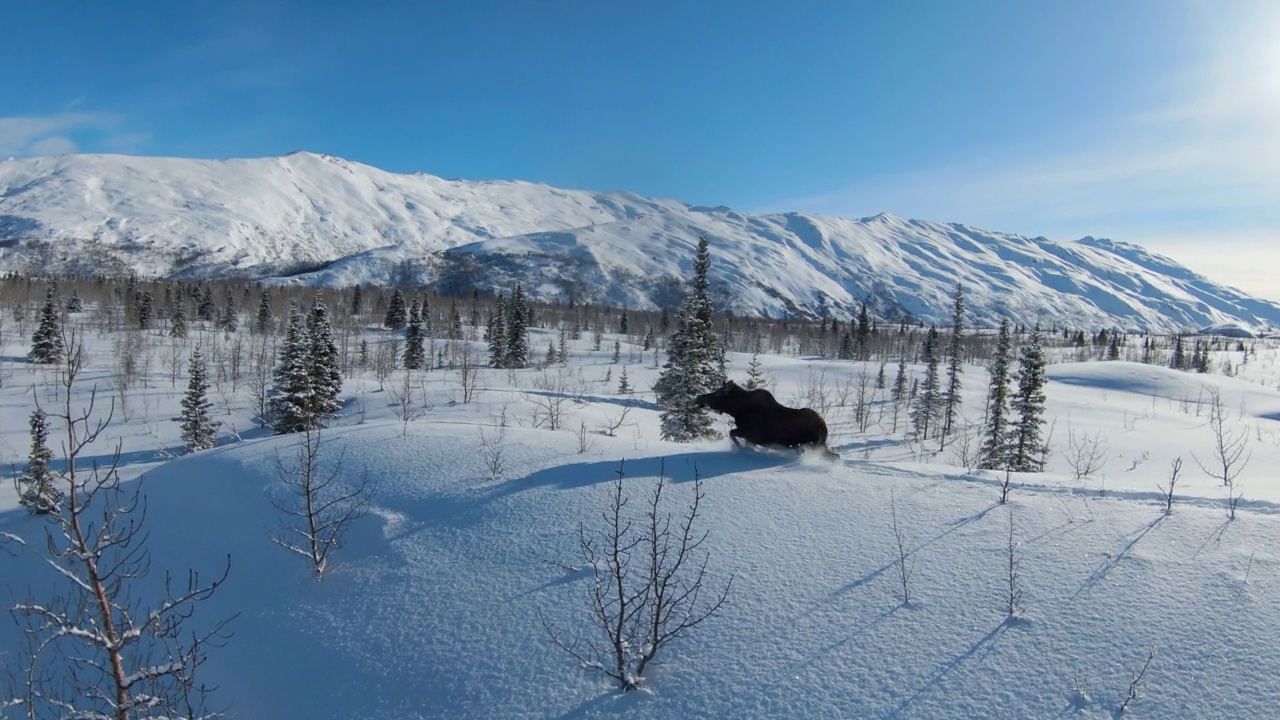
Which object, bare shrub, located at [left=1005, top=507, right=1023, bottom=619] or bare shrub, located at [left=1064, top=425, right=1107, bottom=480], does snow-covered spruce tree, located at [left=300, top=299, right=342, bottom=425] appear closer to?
bare shrub, located at [left=1005, top=507, right=1023, bottom=619]

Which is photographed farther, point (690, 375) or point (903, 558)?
point (690, 375)

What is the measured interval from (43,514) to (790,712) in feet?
36.6

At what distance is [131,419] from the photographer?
31984 millimetres

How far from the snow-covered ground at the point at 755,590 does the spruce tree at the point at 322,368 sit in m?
17.6

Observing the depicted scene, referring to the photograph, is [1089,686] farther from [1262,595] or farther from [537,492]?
[537,492]

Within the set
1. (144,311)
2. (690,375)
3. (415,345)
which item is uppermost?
(144,311)

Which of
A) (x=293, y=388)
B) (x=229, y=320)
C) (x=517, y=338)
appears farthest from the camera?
(x=229, y=320)

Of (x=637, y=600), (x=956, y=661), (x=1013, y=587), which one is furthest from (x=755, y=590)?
(x=1013, y=587)

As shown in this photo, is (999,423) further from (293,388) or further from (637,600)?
(293,388)

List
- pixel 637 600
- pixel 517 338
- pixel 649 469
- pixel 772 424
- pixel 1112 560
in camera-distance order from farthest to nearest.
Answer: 1. pixel 517 338
2. pixel 772 424
3. pixel 649 469
4. pixel 1112 560
5. pixel 637 600

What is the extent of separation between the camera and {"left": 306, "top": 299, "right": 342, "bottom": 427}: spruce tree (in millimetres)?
25469

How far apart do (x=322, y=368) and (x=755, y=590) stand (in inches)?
1055

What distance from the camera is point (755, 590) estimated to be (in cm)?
476

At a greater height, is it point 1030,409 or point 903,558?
point 903,558
